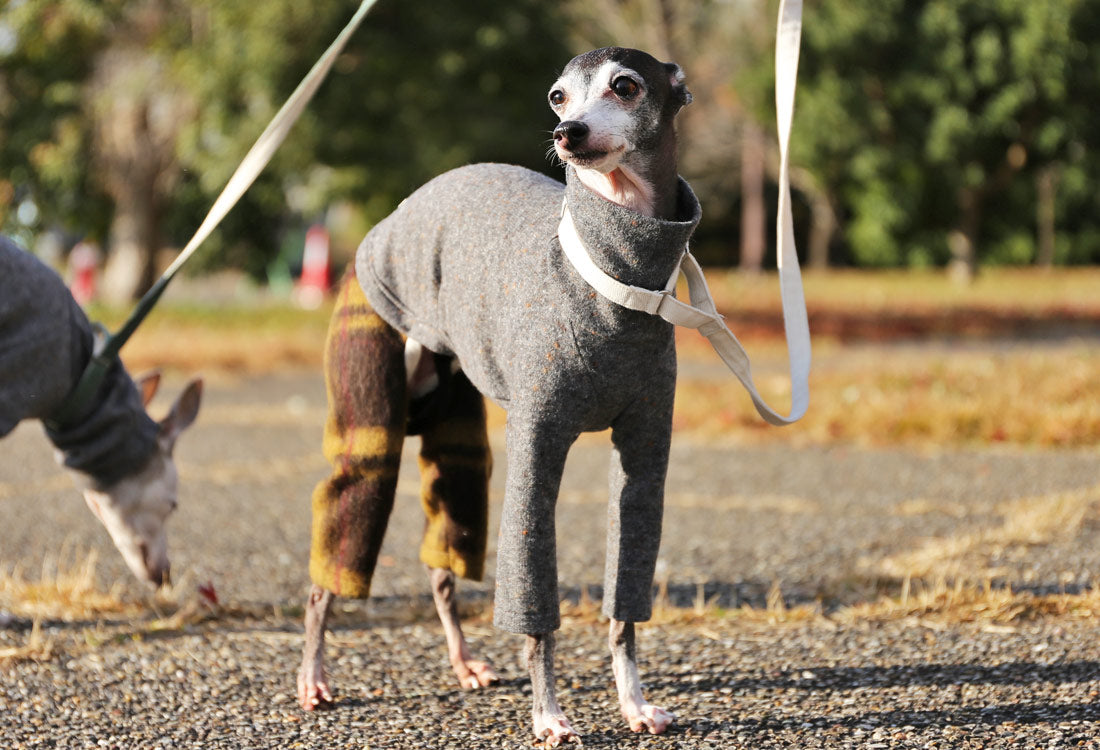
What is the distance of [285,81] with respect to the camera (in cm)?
1155

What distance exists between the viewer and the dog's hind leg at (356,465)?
10.6 feet

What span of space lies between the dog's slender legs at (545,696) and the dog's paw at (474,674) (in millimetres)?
488

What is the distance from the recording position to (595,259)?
8.59ft

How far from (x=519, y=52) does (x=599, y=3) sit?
9.89m

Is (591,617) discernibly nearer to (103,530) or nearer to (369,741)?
(369,741)

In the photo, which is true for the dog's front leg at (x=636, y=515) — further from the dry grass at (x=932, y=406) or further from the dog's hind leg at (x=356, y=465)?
the dry grass at (x=932, y=406)

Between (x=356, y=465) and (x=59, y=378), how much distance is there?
1.07 metres

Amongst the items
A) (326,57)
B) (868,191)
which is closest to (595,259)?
(326,57)

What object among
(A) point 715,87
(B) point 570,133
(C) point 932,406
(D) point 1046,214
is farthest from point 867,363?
(D) point 1046,214

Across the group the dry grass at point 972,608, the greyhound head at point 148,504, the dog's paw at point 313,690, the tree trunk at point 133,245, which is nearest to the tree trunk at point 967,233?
the tree trunk at point 133,245

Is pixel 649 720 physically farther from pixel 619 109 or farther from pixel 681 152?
pixel 681 152

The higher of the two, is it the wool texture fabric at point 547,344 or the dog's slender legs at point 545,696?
the wool texture fabric at point 547,344

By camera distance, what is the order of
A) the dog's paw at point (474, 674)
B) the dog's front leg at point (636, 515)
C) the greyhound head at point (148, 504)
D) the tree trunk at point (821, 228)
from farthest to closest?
the tree trunk at point (821, 228) < the greyhound head at point (148, 504) < the dog's paw at point (474, 674) < the dog's front leg at point (636, 515)

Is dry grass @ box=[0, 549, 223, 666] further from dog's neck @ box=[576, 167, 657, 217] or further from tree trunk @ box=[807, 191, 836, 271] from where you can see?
tree trunk @ box=[807, 191, 836, 271]
